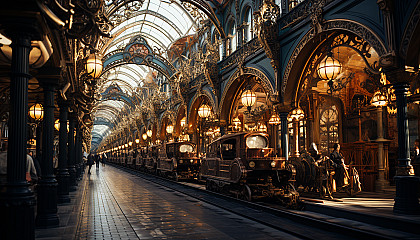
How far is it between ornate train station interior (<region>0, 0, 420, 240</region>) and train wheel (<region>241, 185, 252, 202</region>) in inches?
2.3

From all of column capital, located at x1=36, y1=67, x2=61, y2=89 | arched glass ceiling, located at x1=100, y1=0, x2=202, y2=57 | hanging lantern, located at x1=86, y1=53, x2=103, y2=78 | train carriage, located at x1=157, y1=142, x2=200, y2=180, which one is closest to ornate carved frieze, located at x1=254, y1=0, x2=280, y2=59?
hanging lantern, located at x1=86, y1=53, x2=103, y2=78

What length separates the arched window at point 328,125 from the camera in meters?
19.4

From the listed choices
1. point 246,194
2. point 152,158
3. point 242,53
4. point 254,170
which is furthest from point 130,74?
point 254,170

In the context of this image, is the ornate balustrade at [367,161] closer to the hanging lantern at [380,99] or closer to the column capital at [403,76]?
the hanging lantern at [380,99]

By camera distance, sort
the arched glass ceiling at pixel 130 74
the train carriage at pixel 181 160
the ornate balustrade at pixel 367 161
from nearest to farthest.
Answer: the ornate balustrade at pixel 367 161, the train carriage at pixel 181 160, the arched glass ceiling at pixel 130 74

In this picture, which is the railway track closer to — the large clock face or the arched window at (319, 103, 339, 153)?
the arched window at (319, 103, 339, 153)

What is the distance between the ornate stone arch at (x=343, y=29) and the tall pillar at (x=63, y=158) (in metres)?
8.27

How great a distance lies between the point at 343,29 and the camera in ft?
36.4

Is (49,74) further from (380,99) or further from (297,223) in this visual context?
(380,99)

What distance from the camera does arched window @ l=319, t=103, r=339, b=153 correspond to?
765 inches

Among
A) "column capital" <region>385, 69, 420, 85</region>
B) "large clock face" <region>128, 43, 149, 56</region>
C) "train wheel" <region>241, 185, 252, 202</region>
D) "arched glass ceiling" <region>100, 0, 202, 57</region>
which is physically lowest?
"train wheel" <region>241, 185, 252, 202</region>

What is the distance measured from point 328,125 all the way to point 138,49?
18682 millimetres

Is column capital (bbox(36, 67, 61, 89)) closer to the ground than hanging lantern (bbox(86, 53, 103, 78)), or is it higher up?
closer to the ground

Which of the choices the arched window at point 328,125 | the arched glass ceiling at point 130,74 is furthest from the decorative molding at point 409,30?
the arched glass ceiling at point 130,74
